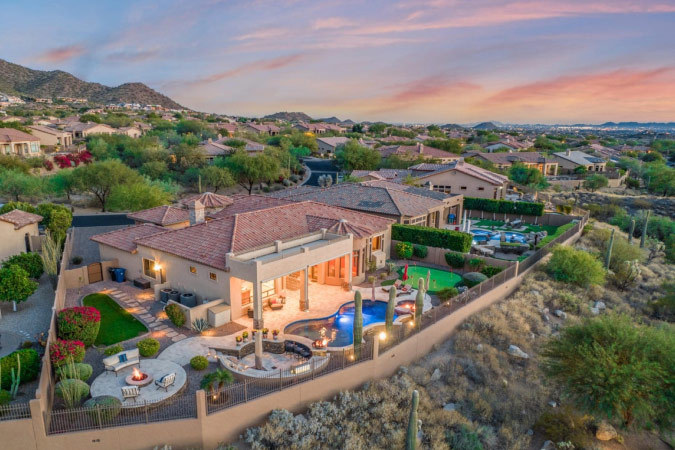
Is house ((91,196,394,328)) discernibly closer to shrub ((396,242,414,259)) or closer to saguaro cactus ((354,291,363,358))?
shrub ((396,242,414,259))

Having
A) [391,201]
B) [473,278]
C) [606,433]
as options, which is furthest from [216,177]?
[606,433]

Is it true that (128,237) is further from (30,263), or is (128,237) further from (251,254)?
(251,254)

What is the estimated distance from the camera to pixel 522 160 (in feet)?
287

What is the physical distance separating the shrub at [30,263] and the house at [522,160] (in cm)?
7523

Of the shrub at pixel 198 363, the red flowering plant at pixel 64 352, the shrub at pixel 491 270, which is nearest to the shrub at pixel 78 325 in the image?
the red flowering plant at pixel 64 352

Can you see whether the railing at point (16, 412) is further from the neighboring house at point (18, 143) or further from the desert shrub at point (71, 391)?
the neighboring house at point (18, 143)

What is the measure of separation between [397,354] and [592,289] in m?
19.2

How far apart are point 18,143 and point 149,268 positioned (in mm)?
65374

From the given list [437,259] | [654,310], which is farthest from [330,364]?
[654,310]

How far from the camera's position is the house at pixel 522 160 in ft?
281

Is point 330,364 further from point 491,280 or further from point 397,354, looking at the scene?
point 491,280

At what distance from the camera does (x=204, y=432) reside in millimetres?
14500

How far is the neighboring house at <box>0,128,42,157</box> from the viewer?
72438mm

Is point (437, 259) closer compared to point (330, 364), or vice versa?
point (330, 364)
